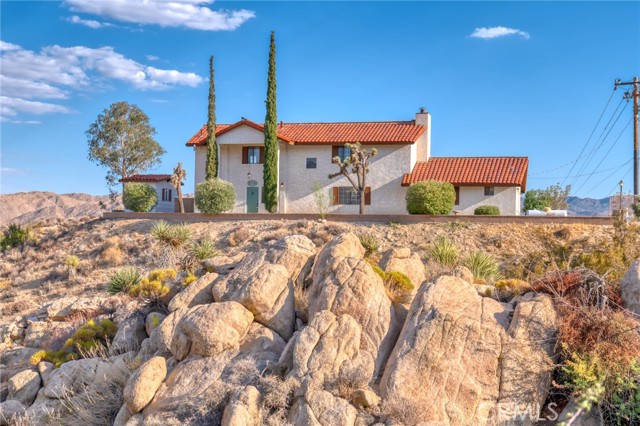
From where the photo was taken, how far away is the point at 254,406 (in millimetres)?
10891

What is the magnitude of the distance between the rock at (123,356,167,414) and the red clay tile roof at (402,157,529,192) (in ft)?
111

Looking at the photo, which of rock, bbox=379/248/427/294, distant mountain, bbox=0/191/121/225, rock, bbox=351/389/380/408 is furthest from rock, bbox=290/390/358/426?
distant mountain, bbox=0/191/121/225

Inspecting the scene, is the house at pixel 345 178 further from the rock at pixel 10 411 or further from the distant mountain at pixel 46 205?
the distant mountain at pixel 46 205

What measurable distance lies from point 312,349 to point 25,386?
301 inches

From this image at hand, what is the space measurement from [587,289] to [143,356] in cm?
872

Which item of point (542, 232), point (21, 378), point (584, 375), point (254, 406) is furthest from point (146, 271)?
point (584, 375)

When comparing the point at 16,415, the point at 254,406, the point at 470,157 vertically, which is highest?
the point at 470,157

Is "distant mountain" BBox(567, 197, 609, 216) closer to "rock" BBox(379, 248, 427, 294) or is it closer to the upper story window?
the upper story window

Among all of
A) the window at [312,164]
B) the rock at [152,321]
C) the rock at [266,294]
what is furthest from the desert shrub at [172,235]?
the rock at [266,294]

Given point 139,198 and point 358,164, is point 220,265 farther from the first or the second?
point 139,198

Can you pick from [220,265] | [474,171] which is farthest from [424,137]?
[220,265]

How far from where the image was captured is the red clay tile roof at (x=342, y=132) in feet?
152

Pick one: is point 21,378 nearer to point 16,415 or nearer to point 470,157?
point 16,415

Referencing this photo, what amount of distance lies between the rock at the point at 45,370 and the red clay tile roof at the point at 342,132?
104ft
